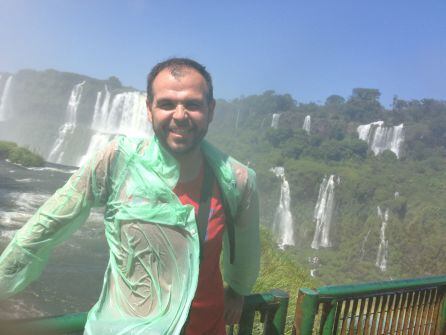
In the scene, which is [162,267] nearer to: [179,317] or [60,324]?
[179,317]

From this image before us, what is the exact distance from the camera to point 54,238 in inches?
50.3

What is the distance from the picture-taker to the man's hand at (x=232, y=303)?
1655mm

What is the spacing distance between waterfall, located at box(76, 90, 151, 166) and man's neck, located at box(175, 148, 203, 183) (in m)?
31.5

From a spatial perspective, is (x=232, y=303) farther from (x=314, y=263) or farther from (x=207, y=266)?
(x=314, y=263)

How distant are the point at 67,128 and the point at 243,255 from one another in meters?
42.5

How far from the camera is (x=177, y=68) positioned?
1.35 metres

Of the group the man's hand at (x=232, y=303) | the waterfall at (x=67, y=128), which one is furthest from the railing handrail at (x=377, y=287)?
the waterfall at (x=67, y=128)

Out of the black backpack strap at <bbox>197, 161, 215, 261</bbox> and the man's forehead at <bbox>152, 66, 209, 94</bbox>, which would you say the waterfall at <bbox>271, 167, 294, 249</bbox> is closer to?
the black backpack strap at <bbox>197, 161, 215, 261</bbox>

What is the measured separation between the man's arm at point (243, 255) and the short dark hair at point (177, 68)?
0.31 meters

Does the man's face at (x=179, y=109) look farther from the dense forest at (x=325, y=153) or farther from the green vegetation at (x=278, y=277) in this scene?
the dense forest at (x=325, y=153)

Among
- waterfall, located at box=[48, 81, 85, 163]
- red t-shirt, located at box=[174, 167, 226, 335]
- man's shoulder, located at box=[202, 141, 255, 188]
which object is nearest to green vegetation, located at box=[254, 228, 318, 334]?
red t-shirt, located at box=[174, 167, 226, 335]

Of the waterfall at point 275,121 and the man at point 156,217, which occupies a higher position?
the waterfall at point 275,121

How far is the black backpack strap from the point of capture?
53.0 inches

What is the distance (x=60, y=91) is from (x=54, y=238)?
53.6 m
